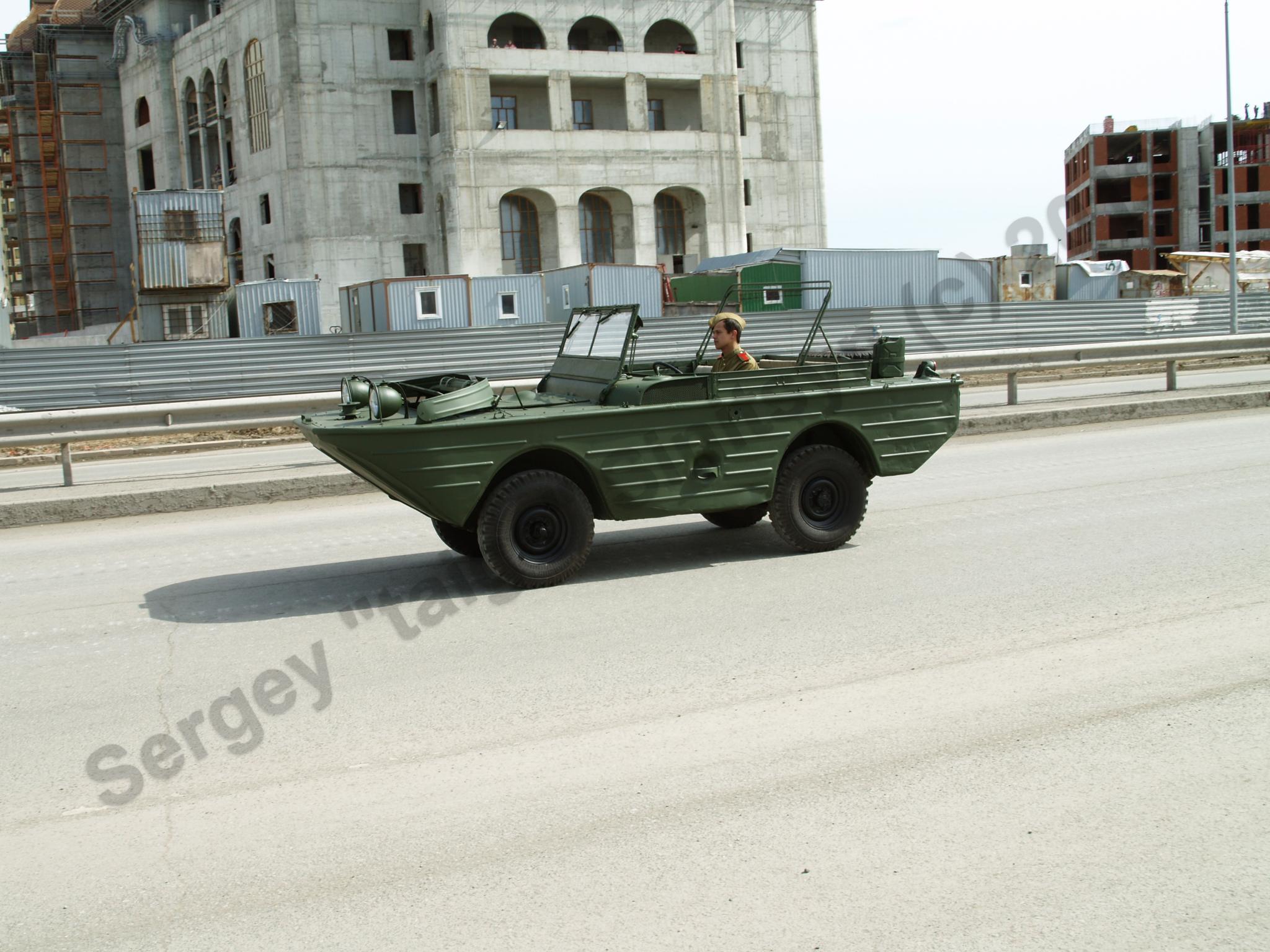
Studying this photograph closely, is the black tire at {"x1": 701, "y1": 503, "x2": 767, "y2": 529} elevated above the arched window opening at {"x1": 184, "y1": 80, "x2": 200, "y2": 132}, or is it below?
below

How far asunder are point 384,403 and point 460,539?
1476 mm

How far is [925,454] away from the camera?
8.91 meters

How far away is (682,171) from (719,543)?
46.9 m

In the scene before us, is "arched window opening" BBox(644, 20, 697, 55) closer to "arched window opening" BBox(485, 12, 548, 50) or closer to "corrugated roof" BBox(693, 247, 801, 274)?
"arched window opening" BBox(485, 12, 548, 50)

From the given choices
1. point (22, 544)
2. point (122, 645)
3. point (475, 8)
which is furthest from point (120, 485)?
point (475, 8)

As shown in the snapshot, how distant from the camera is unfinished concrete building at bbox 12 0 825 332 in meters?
50.2

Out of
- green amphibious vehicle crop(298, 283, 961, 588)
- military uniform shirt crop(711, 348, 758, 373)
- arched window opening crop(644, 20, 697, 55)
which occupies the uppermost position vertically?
arched window opening crop(644, 20, 697, 55)

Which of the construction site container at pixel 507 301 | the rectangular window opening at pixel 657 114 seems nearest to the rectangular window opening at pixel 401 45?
the rectangular window opening at pixel 657 114

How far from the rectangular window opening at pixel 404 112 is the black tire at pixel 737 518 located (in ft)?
153

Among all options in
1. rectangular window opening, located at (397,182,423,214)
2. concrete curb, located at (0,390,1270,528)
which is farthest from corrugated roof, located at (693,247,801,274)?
concrete curb, located at (0,390,1270,528)

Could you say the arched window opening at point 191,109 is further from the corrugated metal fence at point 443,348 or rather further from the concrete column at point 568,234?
the corrugated metal fence at point 443,348

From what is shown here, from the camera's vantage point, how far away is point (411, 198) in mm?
53438

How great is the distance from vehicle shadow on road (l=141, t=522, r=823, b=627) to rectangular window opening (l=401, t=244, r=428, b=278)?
1801 inches

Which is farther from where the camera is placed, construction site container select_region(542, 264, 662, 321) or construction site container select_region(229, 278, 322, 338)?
construction site container select_region(229, 278, 322, 338)
